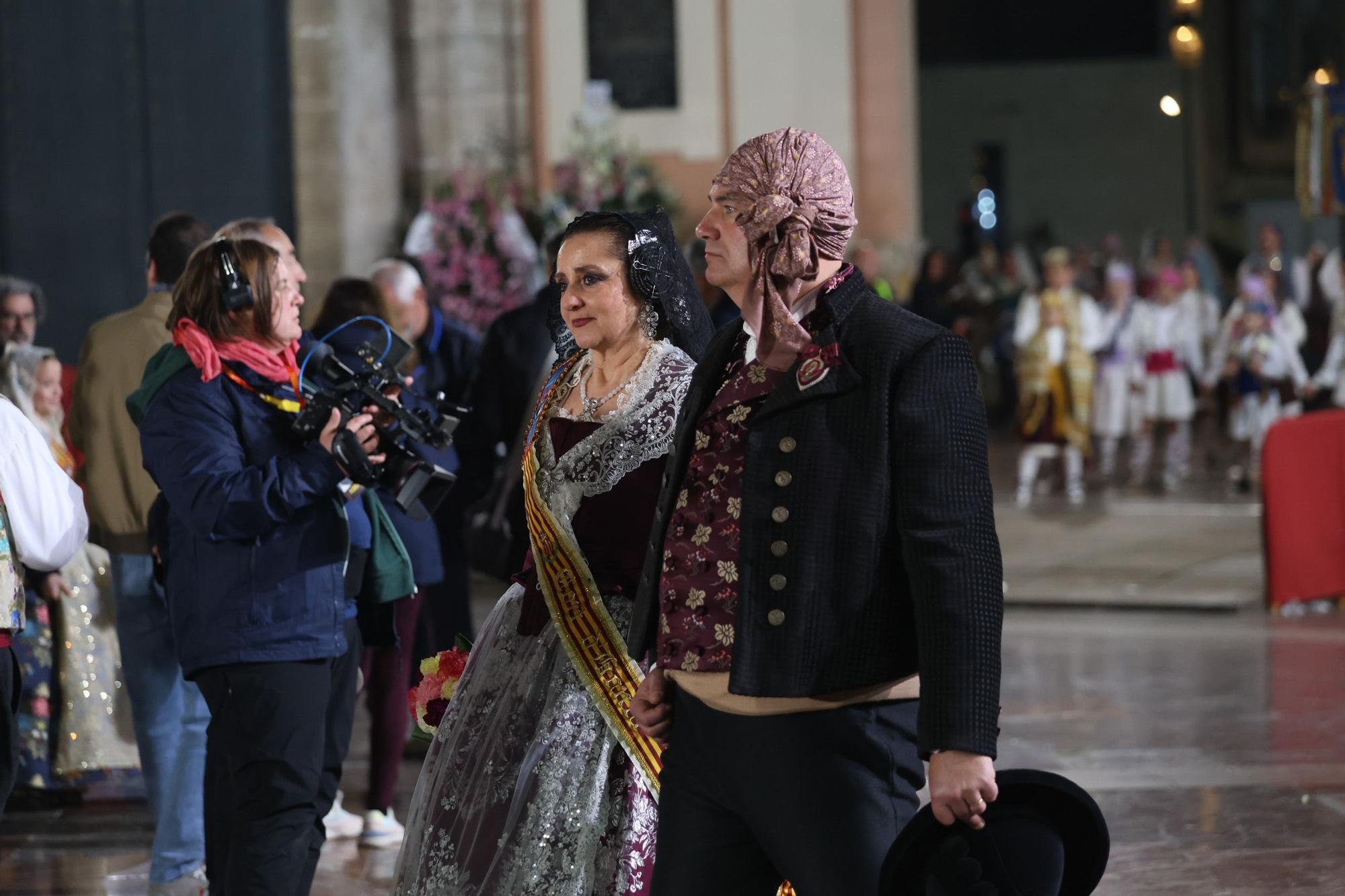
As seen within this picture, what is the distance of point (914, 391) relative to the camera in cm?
260

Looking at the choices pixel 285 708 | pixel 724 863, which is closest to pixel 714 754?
pixel 724 863

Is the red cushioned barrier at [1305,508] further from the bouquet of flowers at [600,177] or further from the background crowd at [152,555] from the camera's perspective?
the bouquet of flowers at [600,177]

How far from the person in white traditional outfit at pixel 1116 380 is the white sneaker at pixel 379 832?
9615 mm

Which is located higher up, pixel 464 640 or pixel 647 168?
pixel 647 168

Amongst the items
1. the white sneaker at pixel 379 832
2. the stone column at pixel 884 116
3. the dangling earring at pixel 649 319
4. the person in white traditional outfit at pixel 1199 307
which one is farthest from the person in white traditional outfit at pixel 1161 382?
the dangling earring at pixel 649 319

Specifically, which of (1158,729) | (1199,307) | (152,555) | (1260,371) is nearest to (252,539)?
(152,555)

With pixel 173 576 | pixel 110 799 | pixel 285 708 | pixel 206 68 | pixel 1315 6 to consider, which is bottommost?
pixel 110 799

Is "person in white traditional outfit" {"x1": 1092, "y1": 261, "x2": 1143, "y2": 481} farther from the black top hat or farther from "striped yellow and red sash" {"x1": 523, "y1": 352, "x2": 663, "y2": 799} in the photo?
the black top hat

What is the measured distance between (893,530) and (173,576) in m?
1.90

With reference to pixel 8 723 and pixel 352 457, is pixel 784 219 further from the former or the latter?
pixel 8 723

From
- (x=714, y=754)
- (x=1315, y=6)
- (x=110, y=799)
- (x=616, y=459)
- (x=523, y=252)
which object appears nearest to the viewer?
(x=714, y=754)

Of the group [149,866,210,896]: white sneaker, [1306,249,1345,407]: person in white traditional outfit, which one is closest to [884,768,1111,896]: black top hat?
[149,866,210,896]: white sneaker

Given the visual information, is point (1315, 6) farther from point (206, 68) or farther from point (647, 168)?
point (206, 68)

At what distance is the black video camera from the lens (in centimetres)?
381
